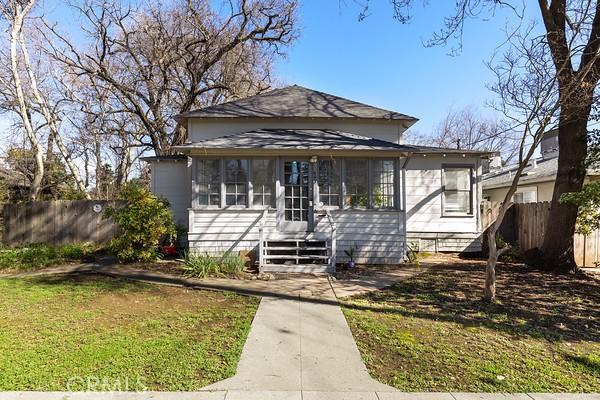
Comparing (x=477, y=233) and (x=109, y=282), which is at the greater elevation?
(x=477, y=233)

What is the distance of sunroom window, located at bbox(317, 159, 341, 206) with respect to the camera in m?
9.90

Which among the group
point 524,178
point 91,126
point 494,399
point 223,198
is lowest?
point 494,399

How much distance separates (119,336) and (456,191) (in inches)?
427

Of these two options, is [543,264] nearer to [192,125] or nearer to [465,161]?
[465,161]

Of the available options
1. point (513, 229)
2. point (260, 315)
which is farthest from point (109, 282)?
point (513, 229)

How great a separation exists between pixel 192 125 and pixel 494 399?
10.5 meters

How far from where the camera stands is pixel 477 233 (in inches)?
462

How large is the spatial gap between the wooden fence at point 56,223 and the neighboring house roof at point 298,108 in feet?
17.6

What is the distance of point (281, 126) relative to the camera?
11.3 m

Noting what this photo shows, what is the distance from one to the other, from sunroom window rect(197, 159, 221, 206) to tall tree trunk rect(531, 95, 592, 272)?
8682 mm

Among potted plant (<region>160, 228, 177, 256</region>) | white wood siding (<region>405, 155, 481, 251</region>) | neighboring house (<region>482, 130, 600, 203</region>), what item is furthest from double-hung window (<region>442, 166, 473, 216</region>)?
potted plant (<region>160, 228, 177, 256</region>)

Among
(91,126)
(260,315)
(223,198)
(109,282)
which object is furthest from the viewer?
(91,126)

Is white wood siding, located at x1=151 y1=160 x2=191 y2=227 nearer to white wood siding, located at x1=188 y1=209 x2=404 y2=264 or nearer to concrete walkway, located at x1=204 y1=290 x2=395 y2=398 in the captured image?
white wood siding, located at x1=188 y1=209 x2=404 y2=264

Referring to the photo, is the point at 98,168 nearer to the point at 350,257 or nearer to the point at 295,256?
the point at 295,256
